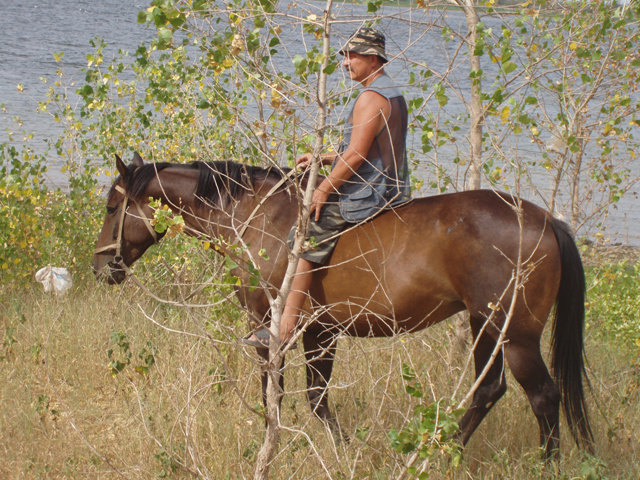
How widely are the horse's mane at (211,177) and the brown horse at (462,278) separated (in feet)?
0.04

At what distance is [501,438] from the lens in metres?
4.27

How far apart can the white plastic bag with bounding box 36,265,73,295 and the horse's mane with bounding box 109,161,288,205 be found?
69.9 inches

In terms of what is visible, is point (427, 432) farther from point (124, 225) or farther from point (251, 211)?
point (124, 225)

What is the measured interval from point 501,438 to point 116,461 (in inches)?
81.4

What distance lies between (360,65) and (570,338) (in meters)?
1.85

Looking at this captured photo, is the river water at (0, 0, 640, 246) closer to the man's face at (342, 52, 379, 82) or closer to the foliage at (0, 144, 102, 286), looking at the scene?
the foliage at (0, 144, 102, 286)

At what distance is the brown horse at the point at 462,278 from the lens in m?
3.87

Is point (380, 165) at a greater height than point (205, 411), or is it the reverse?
point (380, 165)

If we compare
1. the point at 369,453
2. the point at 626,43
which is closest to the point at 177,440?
the point at 369,453

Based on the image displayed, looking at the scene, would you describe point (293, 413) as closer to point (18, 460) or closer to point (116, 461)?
point (116, 461)

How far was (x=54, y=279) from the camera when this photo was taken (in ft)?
21.0

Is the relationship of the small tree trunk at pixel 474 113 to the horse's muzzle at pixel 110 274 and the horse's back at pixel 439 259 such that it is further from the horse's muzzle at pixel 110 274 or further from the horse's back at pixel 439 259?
the horse's muzzle at pixel 110 274

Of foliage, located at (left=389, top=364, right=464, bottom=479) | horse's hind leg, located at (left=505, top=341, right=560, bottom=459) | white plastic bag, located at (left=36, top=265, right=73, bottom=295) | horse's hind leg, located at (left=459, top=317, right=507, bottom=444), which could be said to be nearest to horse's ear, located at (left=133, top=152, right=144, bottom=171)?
white plastic bag, located at (left=36, top=265, right=73, bottom=295)

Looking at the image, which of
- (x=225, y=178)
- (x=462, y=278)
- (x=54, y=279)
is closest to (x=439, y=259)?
(x=462, y=278)
